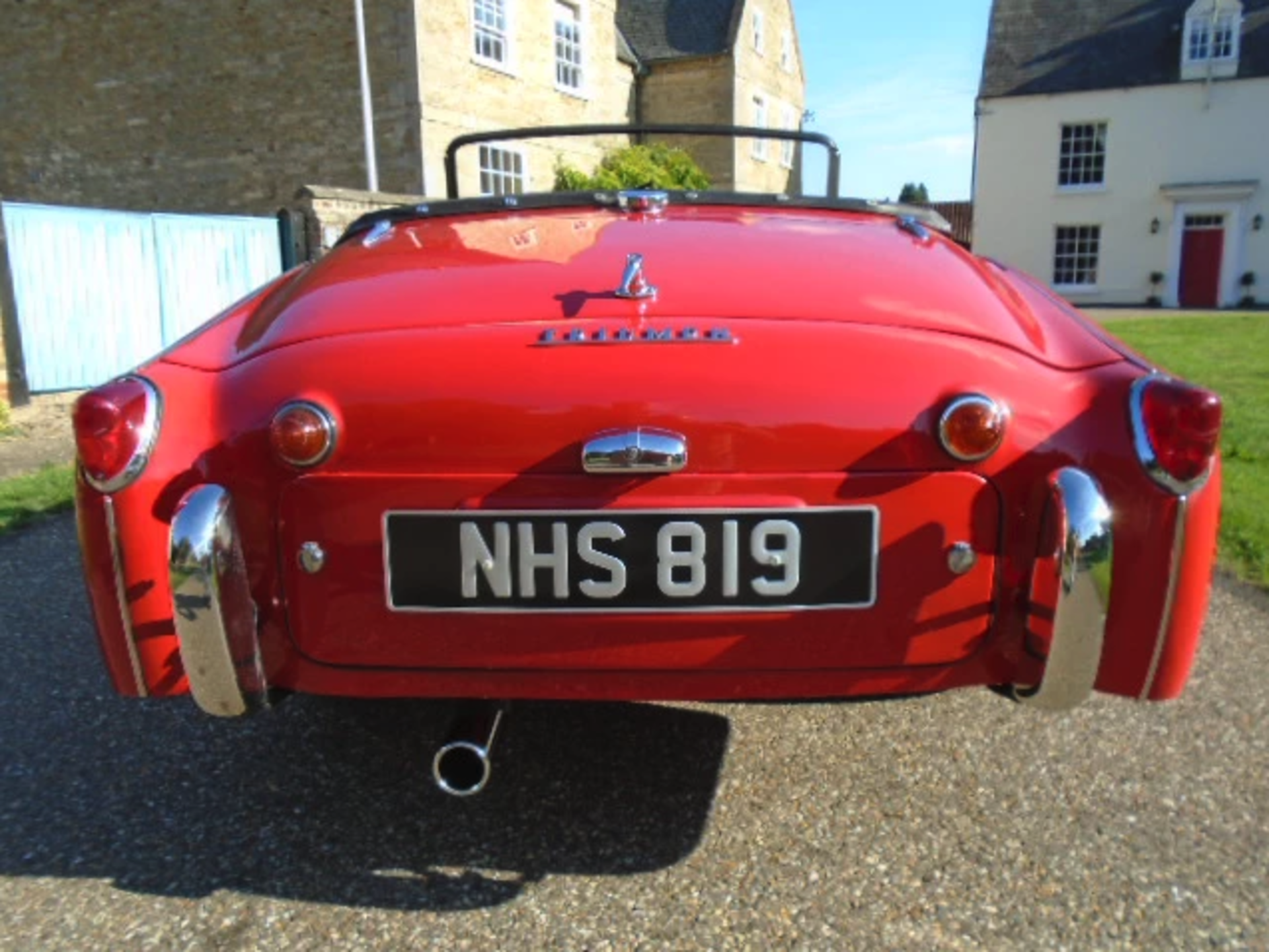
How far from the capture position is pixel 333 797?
2357 mm

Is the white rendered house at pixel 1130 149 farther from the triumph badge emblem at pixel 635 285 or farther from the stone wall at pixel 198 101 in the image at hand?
the triumph badge emblem at pixel 635 285

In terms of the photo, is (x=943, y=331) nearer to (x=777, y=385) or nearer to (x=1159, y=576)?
(x=777, y=385)

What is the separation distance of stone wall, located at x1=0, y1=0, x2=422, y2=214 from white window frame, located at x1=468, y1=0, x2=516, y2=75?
181cm

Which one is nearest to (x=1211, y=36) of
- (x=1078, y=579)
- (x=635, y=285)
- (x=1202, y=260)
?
(x=1202, y=260)

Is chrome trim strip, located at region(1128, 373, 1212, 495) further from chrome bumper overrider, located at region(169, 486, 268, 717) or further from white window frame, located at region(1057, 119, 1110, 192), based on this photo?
white window frame, located at region(1057, 119, 1110, 192)

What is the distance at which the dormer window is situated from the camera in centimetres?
2683

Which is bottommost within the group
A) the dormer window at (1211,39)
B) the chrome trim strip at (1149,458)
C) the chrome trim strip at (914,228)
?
the chrome trim strip at (1149,458)

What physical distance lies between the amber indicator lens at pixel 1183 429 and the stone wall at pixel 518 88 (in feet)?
50.8

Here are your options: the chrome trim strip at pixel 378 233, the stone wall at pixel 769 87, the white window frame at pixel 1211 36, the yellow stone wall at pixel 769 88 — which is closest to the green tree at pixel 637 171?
the yellow stone wall at pixel 769 88

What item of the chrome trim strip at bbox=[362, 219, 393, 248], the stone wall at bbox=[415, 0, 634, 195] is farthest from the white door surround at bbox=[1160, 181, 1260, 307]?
the chrome trim strip at bbox=[362, 219, 393, 248]

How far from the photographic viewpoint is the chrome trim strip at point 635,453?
1.76m

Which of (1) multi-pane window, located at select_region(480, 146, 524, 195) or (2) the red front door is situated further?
(2) the red front door

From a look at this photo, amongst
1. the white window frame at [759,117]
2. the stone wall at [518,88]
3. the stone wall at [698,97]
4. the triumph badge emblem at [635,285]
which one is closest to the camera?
the triumph badge emblem at [635,285]

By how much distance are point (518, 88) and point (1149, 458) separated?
18.8m
